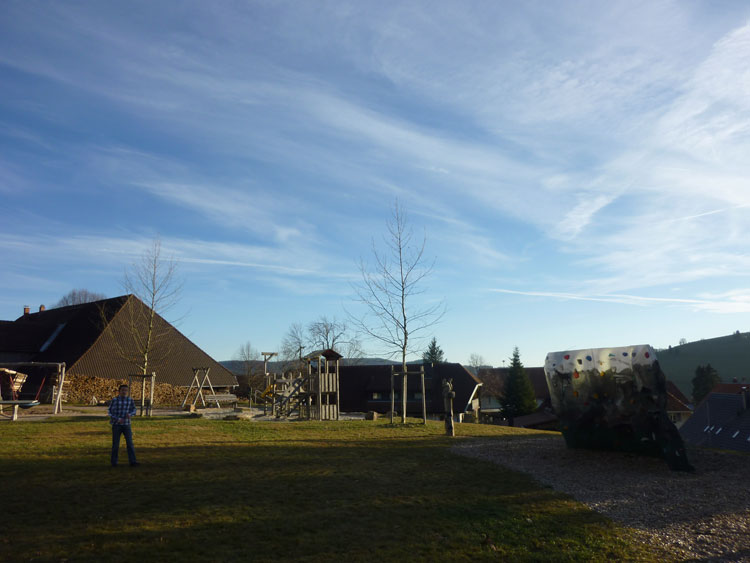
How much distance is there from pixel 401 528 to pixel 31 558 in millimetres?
4544

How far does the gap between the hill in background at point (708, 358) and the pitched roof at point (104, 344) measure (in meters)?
84.3

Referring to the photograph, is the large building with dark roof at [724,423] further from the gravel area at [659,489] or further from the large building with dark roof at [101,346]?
the large building with dark roof at [101,346]

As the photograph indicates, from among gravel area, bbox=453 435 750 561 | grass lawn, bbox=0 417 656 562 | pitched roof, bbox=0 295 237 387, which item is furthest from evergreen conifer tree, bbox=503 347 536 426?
grass lawn, bbox=0 417 656 562

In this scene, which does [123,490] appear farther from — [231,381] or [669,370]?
[669,370]

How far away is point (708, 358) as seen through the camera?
A: 366 ft

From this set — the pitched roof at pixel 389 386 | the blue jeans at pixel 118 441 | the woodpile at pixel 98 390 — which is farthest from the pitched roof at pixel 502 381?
the blue jeans at pixel 118 441

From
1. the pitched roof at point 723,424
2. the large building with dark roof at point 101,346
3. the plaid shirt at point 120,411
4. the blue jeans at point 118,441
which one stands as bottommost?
the pitched roof at point 723,424

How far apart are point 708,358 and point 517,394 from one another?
3068 inches

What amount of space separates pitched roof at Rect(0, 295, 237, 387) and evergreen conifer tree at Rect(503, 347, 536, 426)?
30.3 meters

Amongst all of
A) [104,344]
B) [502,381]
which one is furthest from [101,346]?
[502,381]

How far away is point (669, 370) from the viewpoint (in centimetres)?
11156

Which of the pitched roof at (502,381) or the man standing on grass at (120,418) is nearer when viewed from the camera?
the man standing on grass at (120,418)

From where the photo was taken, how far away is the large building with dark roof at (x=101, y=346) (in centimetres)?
3391

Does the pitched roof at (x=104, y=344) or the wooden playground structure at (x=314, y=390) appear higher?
the pitched roof at (x=104, y=344)
